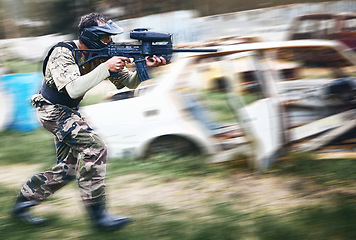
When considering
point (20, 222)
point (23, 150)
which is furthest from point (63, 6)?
point (20, 222)

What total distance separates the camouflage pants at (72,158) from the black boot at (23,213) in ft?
0.20

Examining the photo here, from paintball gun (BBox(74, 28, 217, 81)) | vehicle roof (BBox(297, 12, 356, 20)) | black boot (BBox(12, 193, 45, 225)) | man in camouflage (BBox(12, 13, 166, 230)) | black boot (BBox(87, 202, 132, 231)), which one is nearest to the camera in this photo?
man in camouflage (BBox(12, 13, 166, 230))

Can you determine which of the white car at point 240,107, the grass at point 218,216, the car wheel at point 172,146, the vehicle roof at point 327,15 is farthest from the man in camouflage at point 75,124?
the vehicle roof at point 327,15

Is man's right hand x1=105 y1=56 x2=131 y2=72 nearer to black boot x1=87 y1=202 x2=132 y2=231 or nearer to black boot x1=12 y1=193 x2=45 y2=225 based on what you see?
black boot x1=87 y1=202 x2=132 y2=231

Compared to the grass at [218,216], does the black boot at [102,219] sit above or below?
above

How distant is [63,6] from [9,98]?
8.54ft

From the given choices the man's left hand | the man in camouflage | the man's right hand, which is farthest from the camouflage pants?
the man's left hand

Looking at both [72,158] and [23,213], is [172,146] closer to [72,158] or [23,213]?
[72,158]

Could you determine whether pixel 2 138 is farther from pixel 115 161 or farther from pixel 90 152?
pixel 90 152

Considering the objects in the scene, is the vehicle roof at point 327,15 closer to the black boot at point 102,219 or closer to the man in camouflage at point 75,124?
the man in camouflage at point 75,124

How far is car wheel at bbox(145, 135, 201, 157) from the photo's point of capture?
4332 millimetres

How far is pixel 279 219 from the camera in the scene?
3.20 meters

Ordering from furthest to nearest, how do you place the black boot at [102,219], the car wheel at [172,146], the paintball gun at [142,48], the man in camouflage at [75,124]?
the car wheel at [172,146] → the paintball gun at [142,48] → the black boot at [102,219] → the man in camouflage at [75,124]

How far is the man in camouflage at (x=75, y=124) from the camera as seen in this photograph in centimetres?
303
